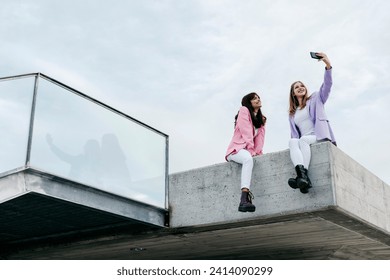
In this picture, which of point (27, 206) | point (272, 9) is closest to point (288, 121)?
point (272, 9)

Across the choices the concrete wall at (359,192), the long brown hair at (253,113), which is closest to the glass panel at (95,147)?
the long brown hair at (253,113)

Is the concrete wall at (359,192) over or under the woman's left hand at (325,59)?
under

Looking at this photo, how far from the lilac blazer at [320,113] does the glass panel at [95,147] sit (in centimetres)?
208

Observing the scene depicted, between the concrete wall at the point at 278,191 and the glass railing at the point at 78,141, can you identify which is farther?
the concrete wall at the point at 278,191

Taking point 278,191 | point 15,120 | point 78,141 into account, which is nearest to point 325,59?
point 278,191

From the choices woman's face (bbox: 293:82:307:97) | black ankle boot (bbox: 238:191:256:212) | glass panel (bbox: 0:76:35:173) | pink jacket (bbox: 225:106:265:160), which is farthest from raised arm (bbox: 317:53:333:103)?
glass panel (bbox: 0:76:35:173)

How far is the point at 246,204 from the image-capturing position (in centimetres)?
741

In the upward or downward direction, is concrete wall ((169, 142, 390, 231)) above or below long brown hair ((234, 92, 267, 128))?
below

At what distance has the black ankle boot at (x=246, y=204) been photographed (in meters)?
7.38

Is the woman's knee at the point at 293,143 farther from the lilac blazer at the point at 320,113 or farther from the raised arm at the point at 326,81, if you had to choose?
the raised arm at the point at 326,81

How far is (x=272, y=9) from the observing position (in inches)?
372

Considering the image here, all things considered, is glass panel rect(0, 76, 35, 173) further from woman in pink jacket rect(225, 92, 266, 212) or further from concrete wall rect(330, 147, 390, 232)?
concrete wall rect(330, 147, 390, 232)

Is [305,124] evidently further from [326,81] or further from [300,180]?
[300,180]

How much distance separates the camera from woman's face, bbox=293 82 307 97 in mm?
8202
